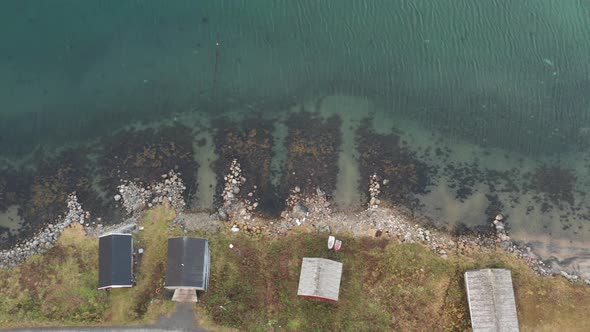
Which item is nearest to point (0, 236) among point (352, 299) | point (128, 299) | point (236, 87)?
point (128, 299)

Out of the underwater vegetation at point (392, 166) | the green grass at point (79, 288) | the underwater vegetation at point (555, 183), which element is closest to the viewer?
the green grass at point (79, 288)

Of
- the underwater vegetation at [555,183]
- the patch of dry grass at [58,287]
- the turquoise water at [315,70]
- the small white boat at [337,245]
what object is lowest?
the patch of dry grass at [58,287]

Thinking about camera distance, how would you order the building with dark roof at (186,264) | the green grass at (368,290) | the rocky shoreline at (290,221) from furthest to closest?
1. the rocky shoreline at (290,221)
2. the green grass at (368,290)
3. the building with dark roof at (186,264)

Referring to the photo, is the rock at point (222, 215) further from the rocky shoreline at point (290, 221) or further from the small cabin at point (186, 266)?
the small cabin at point (186, 266)

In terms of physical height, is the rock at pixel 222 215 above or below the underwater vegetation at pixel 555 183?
below

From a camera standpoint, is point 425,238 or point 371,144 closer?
point 425,238

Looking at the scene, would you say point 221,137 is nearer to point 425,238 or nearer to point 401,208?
point 401,208

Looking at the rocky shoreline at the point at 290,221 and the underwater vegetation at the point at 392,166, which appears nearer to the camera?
the rocky shoreline at the point at 290,221

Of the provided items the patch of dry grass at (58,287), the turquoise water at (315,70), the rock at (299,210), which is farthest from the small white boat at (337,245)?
the patch of dry grass at (58,287)
